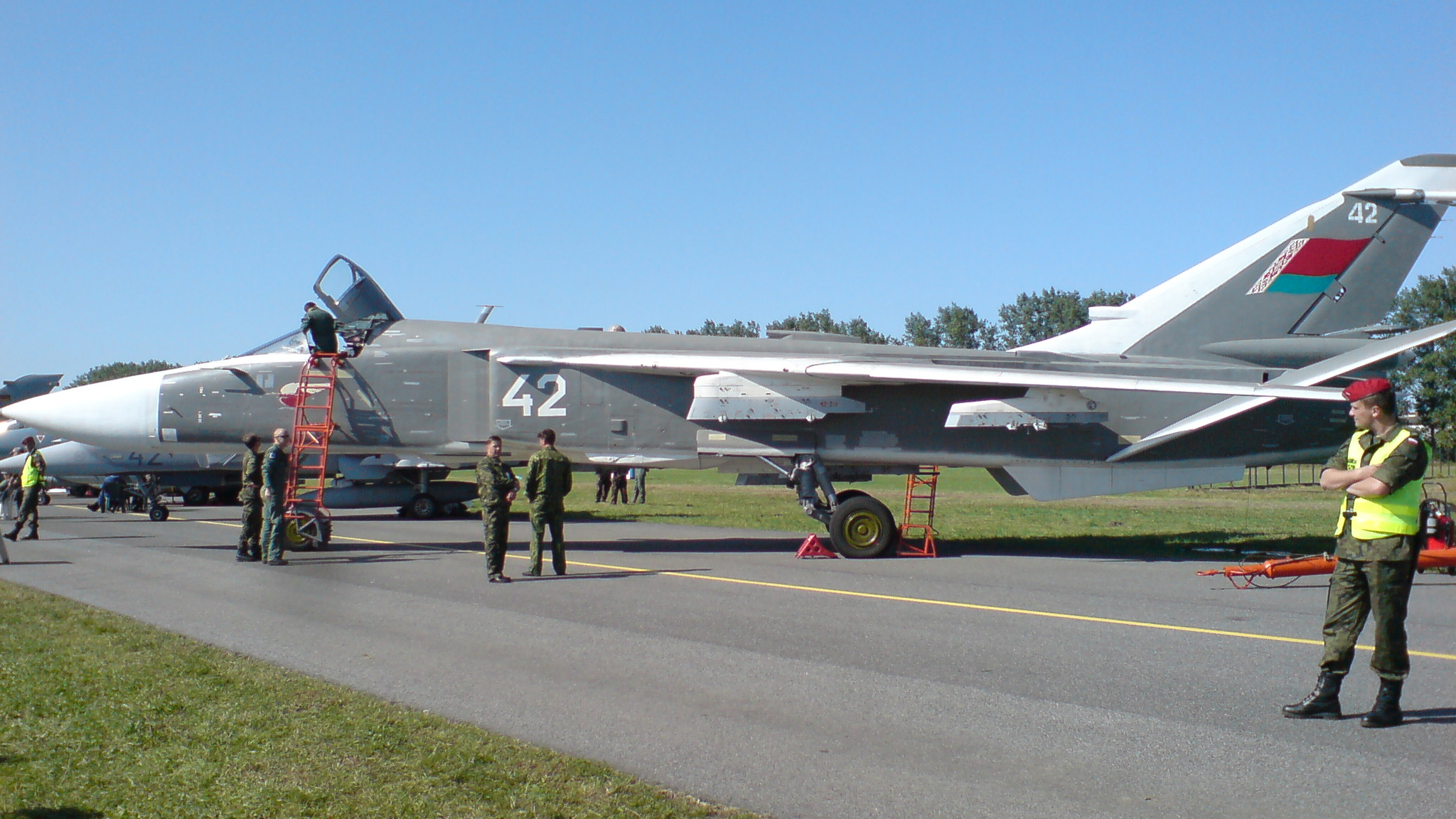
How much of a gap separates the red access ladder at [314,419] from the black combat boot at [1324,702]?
41.0ft

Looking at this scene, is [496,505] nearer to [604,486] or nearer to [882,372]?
[882,372]

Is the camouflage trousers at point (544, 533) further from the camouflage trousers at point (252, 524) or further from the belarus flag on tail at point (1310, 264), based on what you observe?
the belarus flag on tail at point (1310, 264)

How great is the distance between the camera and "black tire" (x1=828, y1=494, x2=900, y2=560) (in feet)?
46.0

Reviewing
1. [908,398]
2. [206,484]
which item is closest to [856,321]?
[206,484]

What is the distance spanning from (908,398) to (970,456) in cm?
118

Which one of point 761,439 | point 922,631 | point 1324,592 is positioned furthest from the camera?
point 761,439

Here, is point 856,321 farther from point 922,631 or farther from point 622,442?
point 922,631

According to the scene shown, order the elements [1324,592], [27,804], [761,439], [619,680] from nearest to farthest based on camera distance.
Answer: [27,804]
[619,680]
[1324,592]
[761,439]

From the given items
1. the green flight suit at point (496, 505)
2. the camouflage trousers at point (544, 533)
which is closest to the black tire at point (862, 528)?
the camouflage trousers at point (544, 533)

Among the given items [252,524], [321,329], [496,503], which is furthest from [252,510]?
[496,503]

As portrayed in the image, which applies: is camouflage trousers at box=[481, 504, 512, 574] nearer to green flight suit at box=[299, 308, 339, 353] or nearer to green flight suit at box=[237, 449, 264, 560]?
green flight suit at box=[237, 449, 264, 560]

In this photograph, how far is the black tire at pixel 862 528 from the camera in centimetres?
1403

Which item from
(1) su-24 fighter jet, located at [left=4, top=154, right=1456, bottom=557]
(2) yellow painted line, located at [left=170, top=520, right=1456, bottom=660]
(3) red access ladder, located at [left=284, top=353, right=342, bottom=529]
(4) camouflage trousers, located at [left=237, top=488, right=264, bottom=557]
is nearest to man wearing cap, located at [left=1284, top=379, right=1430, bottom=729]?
(2) yellow painted line, located at [left=170, top=520, right=1456, bottom=660]

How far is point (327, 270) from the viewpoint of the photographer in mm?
15094
